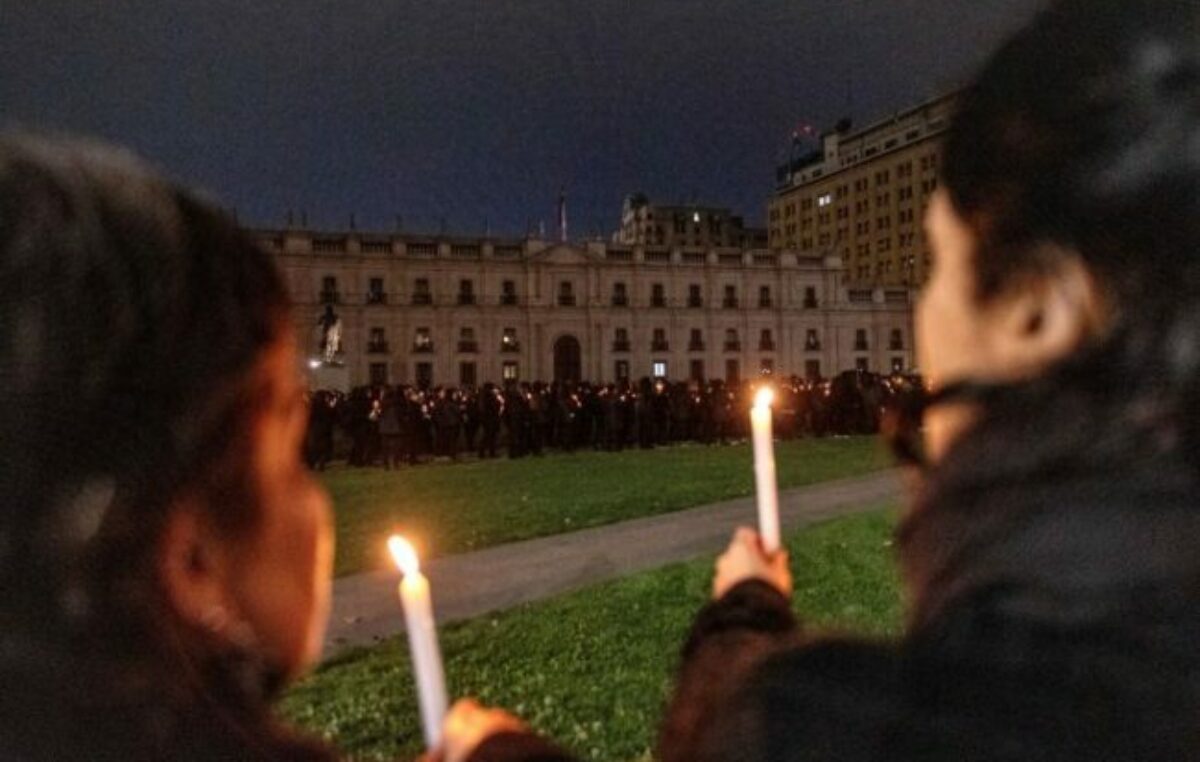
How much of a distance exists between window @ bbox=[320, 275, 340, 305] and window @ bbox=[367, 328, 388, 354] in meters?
3.99

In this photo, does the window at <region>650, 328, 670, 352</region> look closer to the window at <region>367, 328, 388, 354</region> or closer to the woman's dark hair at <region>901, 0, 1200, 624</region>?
the window at <region>367, 328, 388, 354</region>

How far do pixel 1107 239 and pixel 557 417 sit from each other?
25171 mm

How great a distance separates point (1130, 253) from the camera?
1106mm

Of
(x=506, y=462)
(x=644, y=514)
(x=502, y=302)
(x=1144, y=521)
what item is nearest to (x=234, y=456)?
(x=1144, y=521)

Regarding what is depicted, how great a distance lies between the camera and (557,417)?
86.0ft

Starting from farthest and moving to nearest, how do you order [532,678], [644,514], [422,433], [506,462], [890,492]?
[422,433] < [506,462] < [890,492] < [644,514] < [532,678]

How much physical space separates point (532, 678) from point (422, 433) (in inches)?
748

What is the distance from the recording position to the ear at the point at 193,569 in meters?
1.11

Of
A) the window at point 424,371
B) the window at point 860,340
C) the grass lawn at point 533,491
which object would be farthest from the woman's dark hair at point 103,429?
the window at point 860,340

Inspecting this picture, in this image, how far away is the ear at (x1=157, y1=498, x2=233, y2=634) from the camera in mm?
1110

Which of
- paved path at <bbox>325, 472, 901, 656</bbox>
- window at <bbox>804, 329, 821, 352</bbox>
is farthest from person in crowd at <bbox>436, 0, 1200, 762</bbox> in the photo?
window at <bbox>804, 329, 821, 352</bbox>

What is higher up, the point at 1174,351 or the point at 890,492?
the point at 1174,351

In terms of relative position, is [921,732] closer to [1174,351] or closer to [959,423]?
[959,423]

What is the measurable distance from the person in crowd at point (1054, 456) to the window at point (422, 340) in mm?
79853
